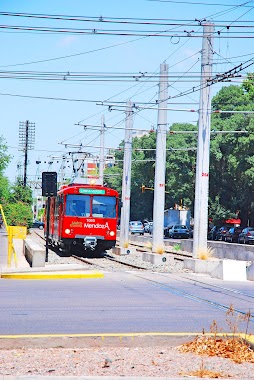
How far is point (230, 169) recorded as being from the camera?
8094 cm

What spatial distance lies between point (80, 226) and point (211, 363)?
31.5m

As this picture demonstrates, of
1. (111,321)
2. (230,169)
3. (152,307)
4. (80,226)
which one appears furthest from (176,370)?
(230,169)

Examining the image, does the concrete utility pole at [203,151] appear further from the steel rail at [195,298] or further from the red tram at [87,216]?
the steel rail at [195,298]

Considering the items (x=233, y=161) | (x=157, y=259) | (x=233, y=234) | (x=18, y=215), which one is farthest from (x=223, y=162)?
(x=157, y=259)

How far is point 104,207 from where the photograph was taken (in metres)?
42.1

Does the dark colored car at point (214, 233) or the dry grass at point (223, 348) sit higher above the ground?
the dark colored car at point (214, 233)

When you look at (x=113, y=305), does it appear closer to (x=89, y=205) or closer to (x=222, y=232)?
(x=89, y=205)

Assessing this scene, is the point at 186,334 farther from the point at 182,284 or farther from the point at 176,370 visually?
the point at 182,284

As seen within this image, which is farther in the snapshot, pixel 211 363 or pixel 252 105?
pixel 252 105

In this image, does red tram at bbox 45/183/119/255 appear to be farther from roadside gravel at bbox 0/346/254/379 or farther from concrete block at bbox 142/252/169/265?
roadside gravel at bbox 0/346/254/379

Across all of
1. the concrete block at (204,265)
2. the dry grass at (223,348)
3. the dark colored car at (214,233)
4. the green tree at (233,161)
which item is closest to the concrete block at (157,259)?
the concrete block at (204,265)

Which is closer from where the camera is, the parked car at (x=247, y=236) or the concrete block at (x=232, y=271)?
the concrete block at (x=232, y=271)

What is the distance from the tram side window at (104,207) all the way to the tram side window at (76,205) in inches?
18.4

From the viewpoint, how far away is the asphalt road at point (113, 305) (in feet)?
44.5
